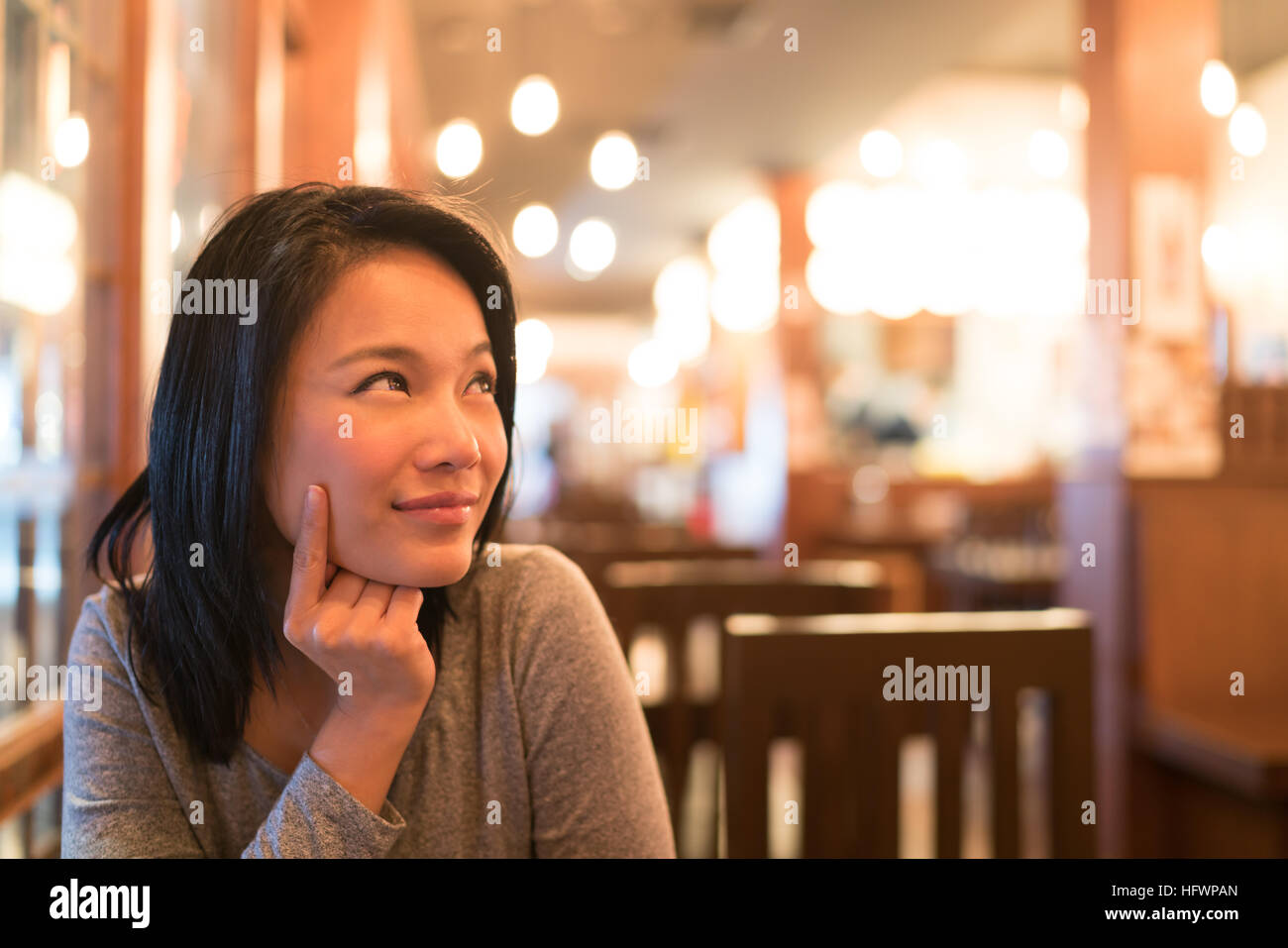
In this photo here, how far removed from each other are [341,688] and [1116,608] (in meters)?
2.68

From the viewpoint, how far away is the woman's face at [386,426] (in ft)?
2.32

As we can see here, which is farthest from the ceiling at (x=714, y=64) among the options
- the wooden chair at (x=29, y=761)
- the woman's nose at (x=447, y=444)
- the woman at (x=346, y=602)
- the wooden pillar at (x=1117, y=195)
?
the woman's nose at (x=447, y=444)

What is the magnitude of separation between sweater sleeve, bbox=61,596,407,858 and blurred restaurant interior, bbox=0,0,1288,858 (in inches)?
14.3

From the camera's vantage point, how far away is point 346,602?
739mm

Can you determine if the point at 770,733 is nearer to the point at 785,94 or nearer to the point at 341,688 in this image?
the point at 341,688

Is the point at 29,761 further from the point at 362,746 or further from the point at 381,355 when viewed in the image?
the point at 381,355

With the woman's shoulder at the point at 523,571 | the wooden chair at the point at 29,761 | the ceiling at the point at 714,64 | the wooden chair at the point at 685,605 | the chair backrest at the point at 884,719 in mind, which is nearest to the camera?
the woman's shoulder at the point at 523,571

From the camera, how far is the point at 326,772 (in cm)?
77

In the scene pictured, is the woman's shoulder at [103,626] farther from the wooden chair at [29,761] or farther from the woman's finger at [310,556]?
the wooden chair at [29,761]

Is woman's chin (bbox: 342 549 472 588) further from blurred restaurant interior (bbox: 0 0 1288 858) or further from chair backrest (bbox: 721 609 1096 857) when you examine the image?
chair backrest (bbox: 721 609 1096 857)

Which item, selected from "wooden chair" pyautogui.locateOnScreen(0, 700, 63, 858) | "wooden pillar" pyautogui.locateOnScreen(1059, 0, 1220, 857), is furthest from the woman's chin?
"wooden pillar" pyautogui.locateOnScreen(1059, 0, 1220, 857)

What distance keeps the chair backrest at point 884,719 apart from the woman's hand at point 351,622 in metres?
0.53

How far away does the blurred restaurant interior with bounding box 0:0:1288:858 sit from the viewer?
1.22 metres
